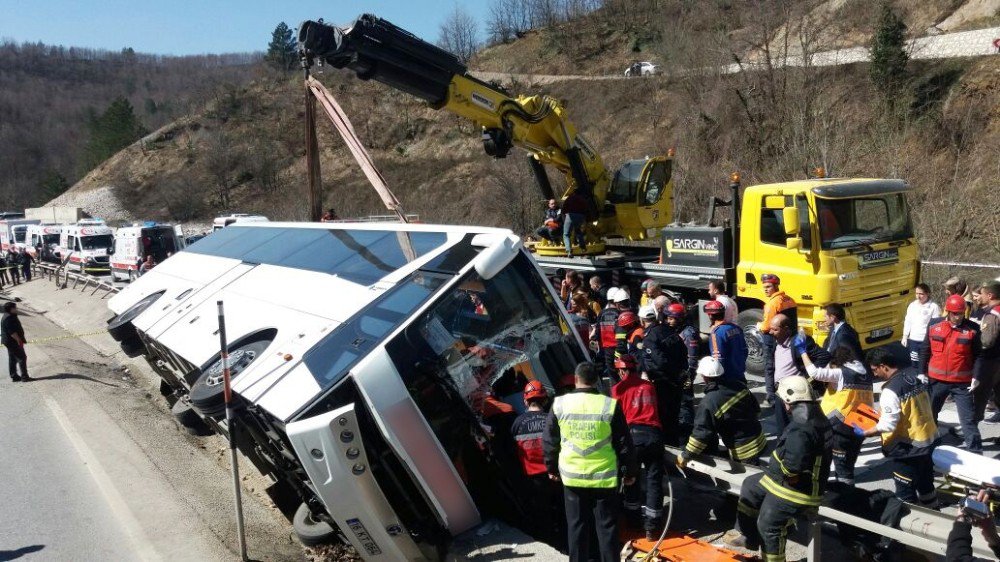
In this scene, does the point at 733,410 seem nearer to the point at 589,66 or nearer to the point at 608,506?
the point at 608,506

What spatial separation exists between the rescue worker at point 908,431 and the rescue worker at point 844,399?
25 cm

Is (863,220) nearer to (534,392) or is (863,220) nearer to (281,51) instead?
(534,392)

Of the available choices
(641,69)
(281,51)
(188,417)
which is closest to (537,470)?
(188,417)

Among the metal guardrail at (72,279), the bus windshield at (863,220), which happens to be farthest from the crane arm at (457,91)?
the metal guardrail at (72,279)

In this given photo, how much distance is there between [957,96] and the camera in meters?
28.0

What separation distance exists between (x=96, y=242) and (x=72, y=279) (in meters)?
3.93

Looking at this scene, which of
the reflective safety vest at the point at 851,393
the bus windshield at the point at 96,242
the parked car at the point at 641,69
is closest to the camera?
the reflective safety vest at the point at 851,393

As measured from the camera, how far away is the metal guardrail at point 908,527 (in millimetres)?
4051

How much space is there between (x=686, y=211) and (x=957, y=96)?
1327 cm

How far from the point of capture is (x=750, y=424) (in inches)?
208

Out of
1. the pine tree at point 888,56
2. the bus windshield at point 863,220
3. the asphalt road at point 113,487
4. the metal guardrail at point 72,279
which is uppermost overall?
the pine tree at point 888,56

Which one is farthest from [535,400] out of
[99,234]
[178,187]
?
[178,187]

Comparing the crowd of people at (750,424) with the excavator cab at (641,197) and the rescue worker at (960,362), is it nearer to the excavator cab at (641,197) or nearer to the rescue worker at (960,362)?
the rescue worker at (960,362)

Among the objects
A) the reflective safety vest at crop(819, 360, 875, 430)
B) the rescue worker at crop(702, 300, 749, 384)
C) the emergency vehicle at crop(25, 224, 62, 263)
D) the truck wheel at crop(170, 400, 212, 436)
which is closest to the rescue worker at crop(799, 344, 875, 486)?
the reflective safety vest at crop(819, 360, 875, 430)
